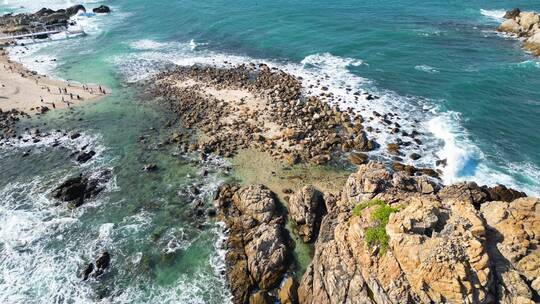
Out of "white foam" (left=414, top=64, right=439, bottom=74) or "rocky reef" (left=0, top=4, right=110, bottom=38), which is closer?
"white foam" (left=414, top=64, right=439, bottom=74)

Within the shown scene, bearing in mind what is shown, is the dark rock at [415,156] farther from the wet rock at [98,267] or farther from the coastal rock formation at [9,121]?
the coastal rock formation at [9,121]

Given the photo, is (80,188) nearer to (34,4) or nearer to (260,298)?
(260,298)

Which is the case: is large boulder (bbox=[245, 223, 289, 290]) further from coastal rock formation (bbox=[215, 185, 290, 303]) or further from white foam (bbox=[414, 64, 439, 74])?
white foam (bbox=[414, 64, 439, 74])

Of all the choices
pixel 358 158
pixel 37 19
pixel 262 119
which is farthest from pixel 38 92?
pixel 358 158

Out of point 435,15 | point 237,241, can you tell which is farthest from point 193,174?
point 435,15

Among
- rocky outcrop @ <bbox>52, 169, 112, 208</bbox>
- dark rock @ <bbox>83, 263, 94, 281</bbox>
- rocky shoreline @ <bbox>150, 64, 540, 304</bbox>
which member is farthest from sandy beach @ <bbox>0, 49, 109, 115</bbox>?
dark rock @ <bbox>83, 263, 94, 281</bbox>

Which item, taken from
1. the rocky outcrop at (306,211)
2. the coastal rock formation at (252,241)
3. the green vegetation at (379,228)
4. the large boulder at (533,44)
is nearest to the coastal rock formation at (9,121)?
the coastal rock formation at (252,241)
